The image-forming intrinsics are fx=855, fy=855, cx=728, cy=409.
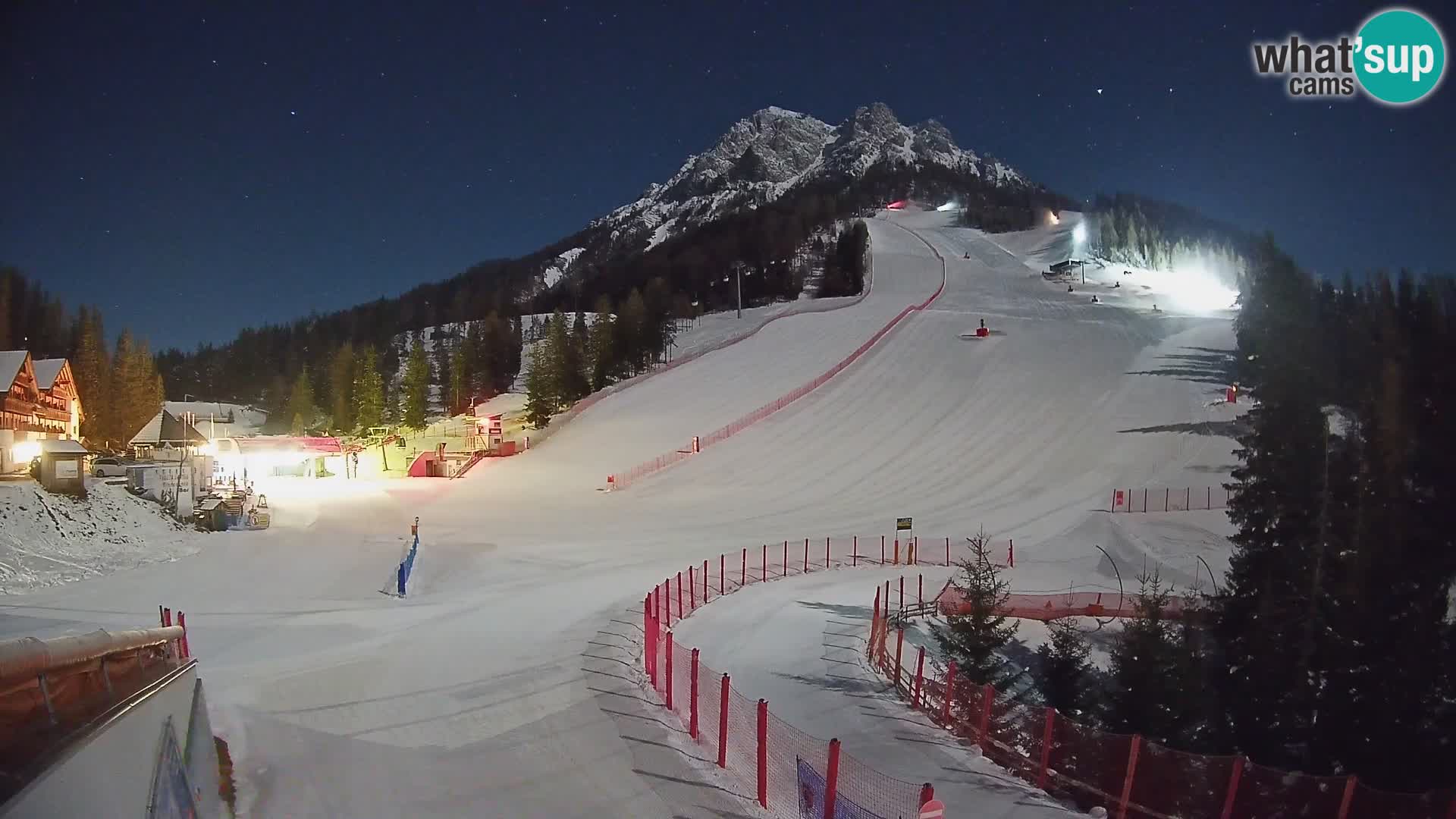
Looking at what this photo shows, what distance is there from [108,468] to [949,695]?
3467cm

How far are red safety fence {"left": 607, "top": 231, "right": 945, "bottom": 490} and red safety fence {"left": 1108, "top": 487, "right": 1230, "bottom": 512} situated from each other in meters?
18.3

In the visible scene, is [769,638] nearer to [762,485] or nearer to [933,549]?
[933,549]

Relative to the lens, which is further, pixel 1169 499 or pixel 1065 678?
pixel 1169 499

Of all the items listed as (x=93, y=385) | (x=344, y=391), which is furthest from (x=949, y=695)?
(x=344, y=391)

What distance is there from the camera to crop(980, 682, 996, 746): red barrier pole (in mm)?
9820

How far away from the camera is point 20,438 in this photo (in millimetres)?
35938

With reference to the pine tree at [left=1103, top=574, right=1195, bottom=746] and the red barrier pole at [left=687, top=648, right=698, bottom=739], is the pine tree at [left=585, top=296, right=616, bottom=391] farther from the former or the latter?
the red barrier pole at [left=687, top=648, right=698, bottom=739]

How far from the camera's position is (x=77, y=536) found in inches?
780

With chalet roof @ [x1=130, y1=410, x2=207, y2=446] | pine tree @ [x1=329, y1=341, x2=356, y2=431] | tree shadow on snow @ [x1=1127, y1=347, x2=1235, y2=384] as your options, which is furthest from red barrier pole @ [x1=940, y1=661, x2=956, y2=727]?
pine tree @ [x1=329, y1=341, x2=356, y2=431]

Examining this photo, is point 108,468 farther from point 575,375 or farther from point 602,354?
point 602,354

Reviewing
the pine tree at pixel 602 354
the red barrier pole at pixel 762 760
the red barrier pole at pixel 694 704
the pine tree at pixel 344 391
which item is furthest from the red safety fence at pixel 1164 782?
Answer: the pine tree at pixel 344 391

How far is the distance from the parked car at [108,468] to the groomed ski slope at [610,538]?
5826mm

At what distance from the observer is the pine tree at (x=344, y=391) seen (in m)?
83.4

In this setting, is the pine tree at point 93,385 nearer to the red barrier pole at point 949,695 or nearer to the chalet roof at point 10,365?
the chalet roof at point 10,365
